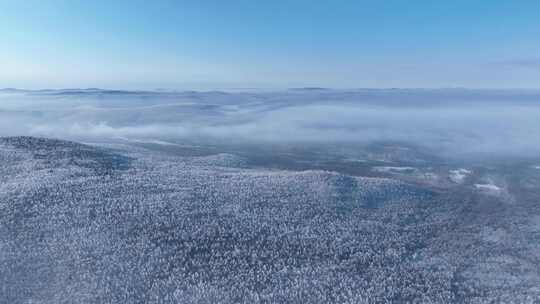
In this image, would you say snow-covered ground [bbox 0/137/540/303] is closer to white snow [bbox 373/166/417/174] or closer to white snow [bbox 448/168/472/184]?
white snow [bbox 448/168/472/184]

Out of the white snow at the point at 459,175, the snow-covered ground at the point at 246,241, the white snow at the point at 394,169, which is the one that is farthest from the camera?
the white snow at the point at 394,169

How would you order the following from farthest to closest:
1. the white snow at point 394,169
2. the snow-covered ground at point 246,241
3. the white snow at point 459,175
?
the white snow at point 394,169
the white snow at point 459,175
the snow-covered ground at point 246,241

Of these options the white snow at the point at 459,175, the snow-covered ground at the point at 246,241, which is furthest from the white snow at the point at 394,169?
the snow-covered ground at the point at 246,241

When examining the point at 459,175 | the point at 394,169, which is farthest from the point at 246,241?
the point at 459,175

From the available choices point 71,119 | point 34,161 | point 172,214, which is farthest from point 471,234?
point 71,119

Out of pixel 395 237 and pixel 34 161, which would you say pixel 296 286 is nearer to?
pixel 395 237

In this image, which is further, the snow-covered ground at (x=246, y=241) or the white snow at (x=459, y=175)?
the white snow at (x=459, y=175)

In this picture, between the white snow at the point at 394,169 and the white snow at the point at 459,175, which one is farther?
the white snow at the point at 394,169

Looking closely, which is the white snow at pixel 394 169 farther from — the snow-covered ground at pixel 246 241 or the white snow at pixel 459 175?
the snow-covered ground at pixel 246 241

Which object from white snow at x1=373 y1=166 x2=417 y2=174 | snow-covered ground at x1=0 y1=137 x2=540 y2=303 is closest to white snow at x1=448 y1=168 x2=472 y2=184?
white snow at x1=373 y1=166 x2=417 y2=174

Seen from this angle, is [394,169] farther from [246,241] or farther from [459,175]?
[246,241]

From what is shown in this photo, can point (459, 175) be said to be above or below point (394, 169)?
→ above
